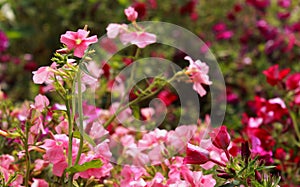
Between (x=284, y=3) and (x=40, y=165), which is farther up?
(x=284, y=3)

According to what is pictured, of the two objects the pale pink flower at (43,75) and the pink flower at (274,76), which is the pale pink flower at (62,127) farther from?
the pink flower at (274,76)

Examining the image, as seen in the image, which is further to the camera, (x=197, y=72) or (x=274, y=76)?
(x=274, y=76)

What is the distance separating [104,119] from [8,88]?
1.01 metres

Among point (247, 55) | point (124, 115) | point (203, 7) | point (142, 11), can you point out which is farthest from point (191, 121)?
point (203, 7)

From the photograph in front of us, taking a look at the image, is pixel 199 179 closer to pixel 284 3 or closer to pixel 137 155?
pixel 137 155

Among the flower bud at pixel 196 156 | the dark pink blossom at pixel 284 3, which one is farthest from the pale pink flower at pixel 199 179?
Result: the dark pink blossom at pixel 284 3

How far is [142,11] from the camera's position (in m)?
1.93

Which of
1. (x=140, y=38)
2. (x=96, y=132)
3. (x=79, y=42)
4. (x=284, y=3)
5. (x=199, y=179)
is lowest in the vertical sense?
(x=199, y=179)

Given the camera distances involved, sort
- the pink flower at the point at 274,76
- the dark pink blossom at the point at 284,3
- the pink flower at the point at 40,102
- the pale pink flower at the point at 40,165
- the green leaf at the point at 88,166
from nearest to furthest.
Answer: the green leaf at the point at 88,166 < the pink flower at the point at 40,102 < the pale pink flower at the point at 40,165 < the pink flower at the point at 274,76 < the dark pink blossom at the point at 284,3

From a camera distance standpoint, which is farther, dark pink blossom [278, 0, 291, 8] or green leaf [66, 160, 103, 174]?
dark pink blossom [278, 0, 291, 8]

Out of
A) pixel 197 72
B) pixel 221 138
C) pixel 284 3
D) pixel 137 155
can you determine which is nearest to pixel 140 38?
pixel 197 72

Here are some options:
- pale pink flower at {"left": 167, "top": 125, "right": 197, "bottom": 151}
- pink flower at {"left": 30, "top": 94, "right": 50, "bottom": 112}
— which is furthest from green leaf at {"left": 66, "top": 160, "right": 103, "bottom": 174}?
pale pink flower at {"left": 167, "top": 125, "right": 197, "bottom": 151}

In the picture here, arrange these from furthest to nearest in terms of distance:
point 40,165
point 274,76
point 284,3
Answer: point 284,3 < point 274,76 < point 40,165

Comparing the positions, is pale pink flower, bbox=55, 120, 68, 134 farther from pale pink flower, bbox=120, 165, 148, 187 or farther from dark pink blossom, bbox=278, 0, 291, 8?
dark pink blossom, bbox=278, 0, 291, 8
